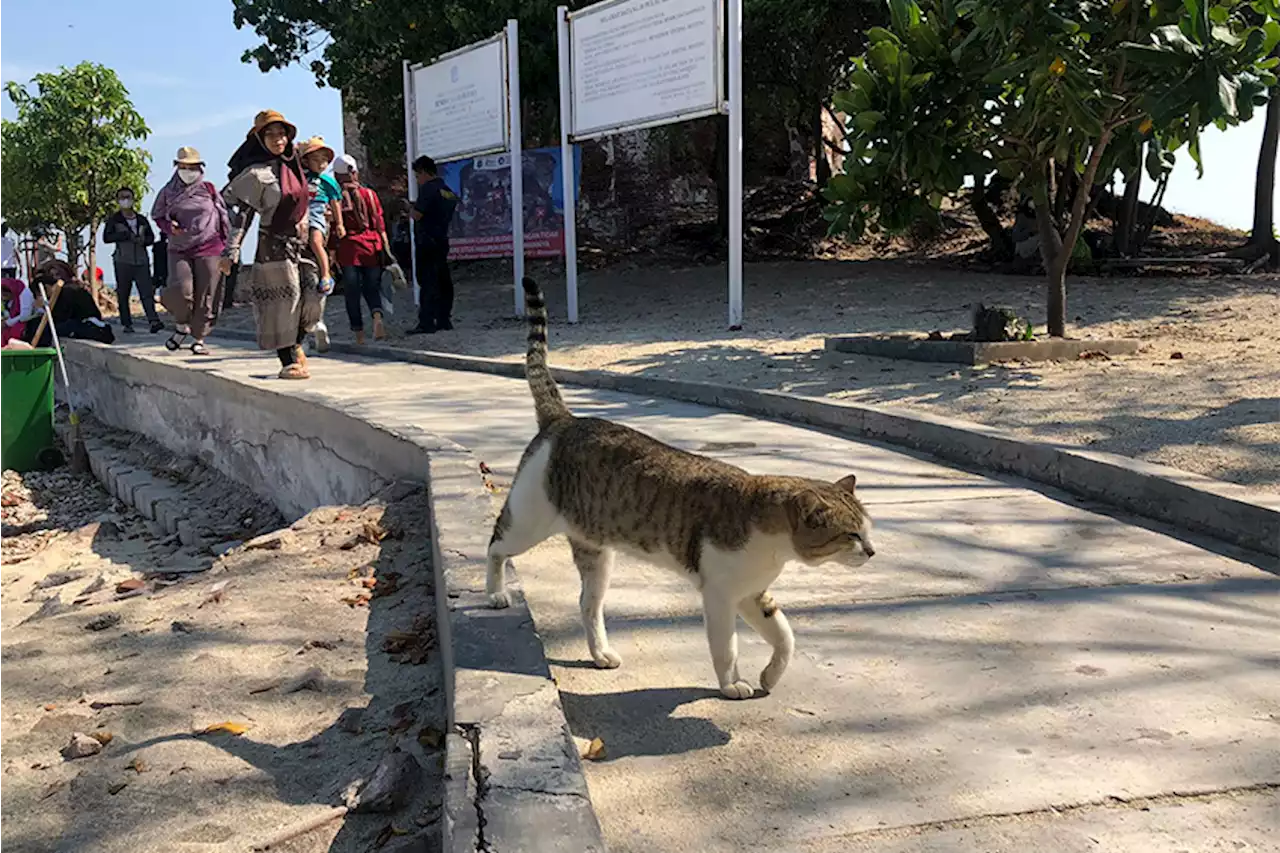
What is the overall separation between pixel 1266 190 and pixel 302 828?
16132 mm

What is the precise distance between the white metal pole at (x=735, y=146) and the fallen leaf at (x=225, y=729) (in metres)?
8.98

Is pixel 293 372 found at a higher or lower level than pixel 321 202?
lower

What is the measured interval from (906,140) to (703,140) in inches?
535

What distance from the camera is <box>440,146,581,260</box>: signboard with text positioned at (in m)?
14.8

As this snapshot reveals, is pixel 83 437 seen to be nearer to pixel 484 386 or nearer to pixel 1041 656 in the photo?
pixel 484 386

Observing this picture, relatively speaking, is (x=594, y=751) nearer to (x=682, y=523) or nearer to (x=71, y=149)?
(x=682, y=523)

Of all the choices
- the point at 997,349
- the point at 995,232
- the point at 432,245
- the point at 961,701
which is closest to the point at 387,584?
the point at 961,701

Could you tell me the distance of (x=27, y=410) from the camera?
10414 millimetres

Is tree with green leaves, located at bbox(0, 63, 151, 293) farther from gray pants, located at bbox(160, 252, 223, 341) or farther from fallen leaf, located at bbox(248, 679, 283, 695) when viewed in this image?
fallen leaf, located at bbox(248, 679, 283, 695)

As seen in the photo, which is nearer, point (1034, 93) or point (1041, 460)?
point (1041, 460)

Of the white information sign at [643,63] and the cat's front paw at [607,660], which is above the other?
the white information sign at [643,63]

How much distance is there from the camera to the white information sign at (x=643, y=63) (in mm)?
11453

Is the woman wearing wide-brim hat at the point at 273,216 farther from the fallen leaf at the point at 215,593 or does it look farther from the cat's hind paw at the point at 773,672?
the cat's hind paw at the point at 773,672

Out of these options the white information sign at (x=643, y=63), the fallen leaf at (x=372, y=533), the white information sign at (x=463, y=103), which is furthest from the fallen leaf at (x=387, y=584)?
the white information sign at (x=463, y=103)
